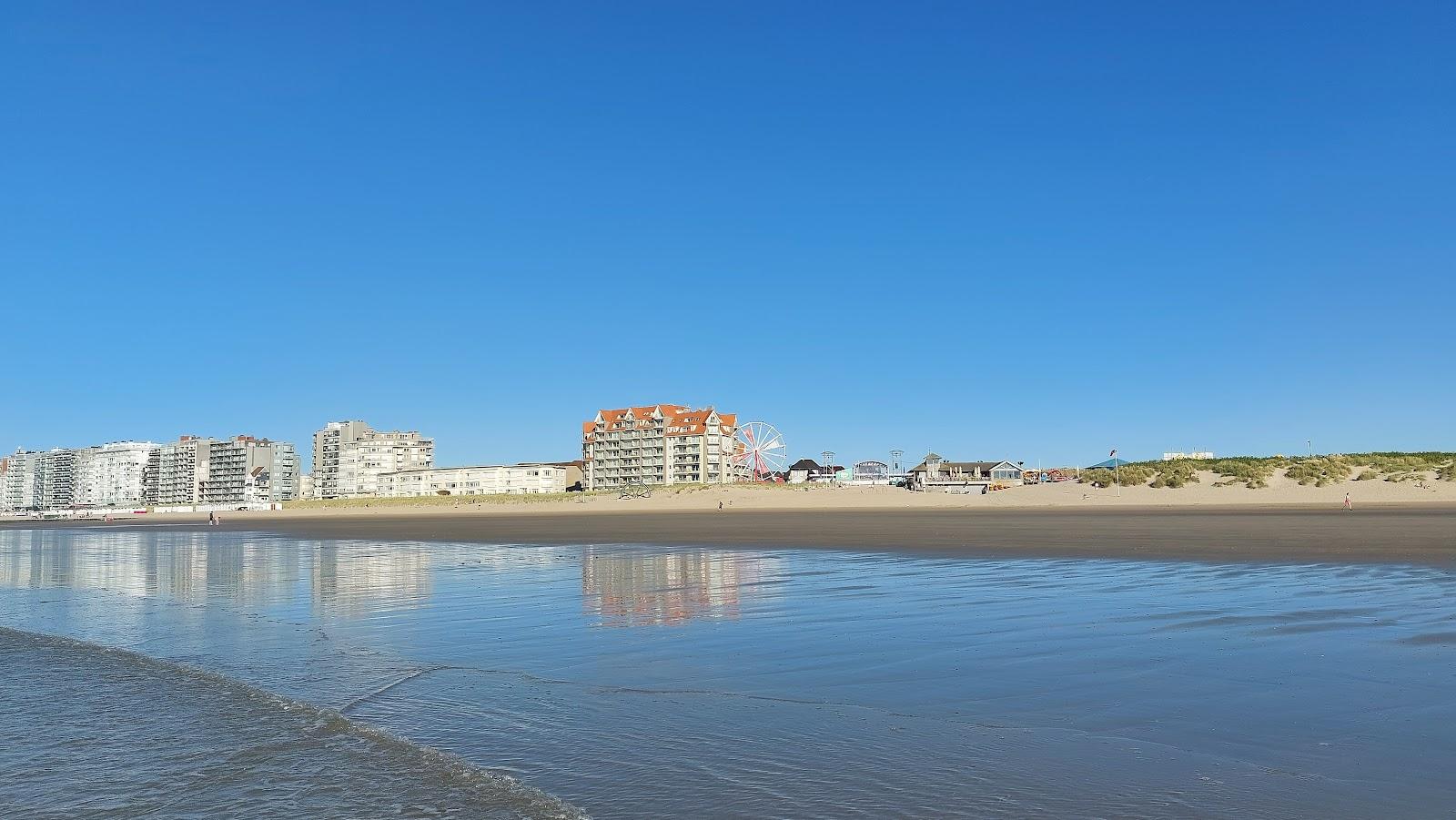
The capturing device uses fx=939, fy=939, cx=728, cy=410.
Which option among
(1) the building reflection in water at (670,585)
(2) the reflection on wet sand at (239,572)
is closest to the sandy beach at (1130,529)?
(1) the building reflection in water at (670,585)

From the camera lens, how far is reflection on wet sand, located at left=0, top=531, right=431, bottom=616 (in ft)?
50.3

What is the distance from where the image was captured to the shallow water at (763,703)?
486cm

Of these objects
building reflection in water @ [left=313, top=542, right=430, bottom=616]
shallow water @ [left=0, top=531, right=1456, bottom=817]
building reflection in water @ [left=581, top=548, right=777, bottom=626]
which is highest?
building reflection in water @ [left=313, top=542, right=430, bottom=616]

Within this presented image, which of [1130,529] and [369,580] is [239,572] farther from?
[1130,529]

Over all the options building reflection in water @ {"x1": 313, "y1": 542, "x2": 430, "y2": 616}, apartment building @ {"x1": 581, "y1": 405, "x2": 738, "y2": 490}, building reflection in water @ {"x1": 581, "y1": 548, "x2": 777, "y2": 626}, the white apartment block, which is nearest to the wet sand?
building reflection in water @ {"x1": 581, "y1": 548, "x2": 777, "y2": 626}

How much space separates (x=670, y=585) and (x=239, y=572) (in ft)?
36.6

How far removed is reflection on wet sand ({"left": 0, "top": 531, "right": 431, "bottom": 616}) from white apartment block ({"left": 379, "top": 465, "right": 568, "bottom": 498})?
125090 mm

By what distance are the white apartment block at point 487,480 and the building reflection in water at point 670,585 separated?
5405 inches

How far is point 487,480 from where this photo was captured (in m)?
160

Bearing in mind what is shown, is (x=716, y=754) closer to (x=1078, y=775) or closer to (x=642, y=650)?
(x=1078, y=775)

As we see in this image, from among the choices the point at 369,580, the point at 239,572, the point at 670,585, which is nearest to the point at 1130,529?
the point at 670,585

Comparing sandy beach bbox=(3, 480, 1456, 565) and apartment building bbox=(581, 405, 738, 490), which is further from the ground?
apartment building bbox=(581, 405, 738, 490)

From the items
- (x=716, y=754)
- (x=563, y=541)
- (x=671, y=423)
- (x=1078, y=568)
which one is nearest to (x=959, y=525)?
(x=563, y=541)

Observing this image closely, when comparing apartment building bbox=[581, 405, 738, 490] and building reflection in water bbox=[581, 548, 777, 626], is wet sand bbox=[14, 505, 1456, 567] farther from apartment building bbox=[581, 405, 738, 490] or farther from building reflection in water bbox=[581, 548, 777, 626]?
apartment building bbox=[581, 405, 738, 490]
